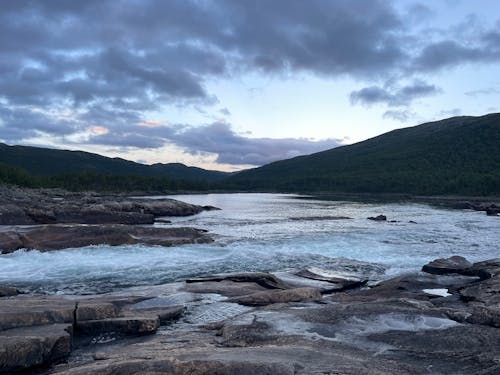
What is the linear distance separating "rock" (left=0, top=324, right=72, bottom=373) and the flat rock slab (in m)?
19.6

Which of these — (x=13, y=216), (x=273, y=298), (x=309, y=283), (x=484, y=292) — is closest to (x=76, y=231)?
(x=13, y=216)

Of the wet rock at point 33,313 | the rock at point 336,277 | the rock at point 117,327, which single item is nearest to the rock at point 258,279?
the rock at point 336,277

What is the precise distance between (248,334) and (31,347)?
4862 mm

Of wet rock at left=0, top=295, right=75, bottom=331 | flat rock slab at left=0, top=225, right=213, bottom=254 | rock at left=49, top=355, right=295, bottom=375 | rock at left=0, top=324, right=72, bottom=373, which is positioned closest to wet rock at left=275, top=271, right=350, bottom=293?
wet rock at left=0, top=295, right=75, bottom=331

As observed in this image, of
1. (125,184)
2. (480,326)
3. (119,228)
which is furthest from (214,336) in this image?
(125,184)

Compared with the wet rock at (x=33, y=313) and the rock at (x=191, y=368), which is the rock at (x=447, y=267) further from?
the wet rock at (x=33, y=313)

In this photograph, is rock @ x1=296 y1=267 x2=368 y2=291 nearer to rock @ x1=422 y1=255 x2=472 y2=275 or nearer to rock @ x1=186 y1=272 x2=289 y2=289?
rock @ x1=186 y1=272 x2=289 y2=289

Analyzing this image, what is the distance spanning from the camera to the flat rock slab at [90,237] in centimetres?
2917

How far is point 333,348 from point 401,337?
2077mm

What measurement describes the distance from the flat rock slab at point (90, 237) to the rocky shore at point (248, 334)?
48.2 ft

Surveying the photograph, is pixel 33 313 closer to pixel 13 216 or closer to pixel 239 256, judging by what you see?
pixel 239 256

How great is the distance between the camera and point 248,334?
1105cm

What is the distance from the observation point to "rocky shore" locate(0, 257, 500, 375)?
852cm

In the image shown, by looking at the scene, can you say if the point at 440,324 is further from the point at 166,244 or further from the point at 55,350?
the point at 166,244
